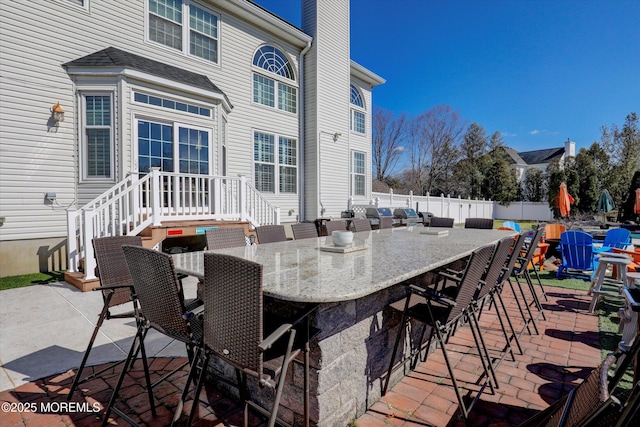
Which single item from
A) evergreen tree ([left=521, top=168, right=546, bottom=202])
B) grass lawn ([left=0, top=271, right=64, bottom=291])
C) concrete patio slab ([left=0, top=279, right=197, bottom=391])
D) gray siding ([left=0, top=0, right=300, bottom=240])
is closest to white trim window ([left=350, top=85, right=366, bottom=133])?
gray siding ([left=0, top=0, right=300, bottom=240])

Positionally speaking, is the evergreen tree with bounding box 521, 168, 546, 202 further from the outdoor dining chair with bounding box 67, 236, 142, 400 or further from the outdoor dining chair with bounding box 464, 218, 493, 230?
the outdoor dining chair with bounding box 67, 236, 142, 400

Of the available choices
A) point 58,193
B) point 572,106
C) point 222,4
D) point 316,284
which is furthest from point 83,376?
point 572,106

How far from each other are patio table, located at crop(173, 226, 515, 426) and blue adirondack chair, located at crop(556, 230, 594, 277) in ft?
15.9

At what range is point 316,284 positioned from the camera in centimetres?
175

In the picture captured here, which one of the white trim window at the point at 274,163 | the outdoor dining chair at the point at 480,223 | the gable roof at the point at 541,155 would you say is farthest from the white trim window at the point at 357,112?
the gable roof at the point at 541,155

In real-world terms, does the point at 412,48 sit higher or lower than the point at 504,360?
higher

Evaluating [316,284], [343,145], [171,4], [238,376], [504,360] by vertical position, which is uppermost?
[171,4]

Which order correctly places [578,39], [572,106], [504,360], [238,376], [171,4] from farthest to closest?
1. [572,106]
2. [578,39]
3. [171,4]
4. [504,360]
5. [238,376]

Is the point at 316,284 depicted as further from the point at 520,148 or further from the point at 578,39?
the point at 520,148

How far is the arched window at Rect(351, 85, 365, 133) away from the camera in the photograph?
42.9 ft

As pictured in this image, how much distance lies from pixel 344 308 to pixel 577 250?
628 cm

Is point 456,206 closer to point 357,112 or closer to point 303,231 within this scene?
point 357,112

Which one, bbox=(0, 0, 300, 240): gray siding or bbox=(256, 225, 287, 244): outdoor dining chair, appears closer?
bbox=(256, 225, 287, 244): outdoor dining chair

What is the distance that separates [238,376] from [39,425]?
1.28 m
